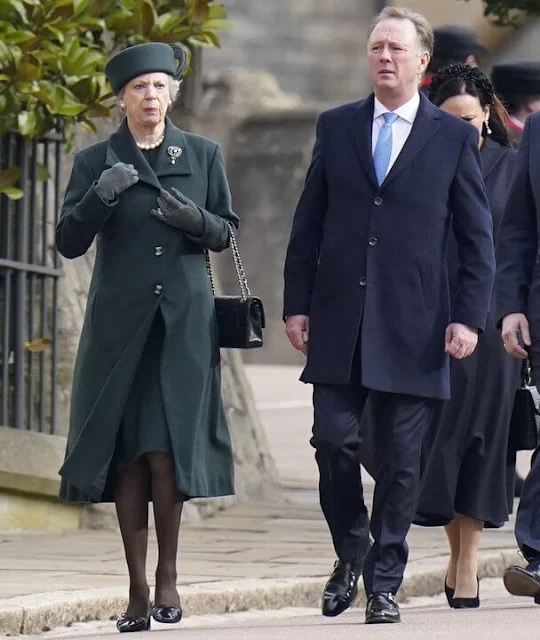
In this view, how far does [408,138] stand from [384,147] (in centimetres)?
9

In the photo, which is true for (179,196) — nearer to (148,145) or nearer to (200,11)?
(148,145)

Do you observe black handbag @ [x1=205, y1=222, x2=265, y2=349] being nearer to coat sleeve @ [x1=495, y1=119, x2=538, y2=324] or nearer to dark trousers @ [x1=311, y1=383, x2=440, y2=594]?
dark trousers @ [x1=311, y1=383, x2=440, y2=594]

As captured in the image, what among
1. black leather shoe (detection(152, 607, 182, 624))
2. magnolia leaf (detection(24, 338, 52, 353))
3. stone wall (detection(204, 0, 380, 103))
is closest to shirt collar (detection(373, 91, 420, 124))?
black leather shoe (detection(152, 607, 182, 624))

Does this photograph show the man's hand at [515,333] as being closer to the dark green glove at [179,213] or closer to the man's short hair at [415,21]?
the man's short hair at [415,21]

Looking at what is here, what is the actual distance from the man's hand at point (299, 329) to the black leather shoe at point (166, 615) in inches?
35.8

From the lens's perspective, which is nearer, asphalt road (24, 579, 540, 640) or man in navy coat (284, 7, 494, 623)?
asphalt road (24, 579, 540, 640)

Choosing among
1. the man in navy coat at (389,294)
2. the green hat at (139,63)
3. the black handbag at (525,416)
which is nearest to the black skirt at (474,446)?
the black handbag at (525,416)

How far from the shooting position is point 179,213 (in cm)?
716

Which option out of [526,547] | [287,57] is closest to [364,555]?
[526,547]

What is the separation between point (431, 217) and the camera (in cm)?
719

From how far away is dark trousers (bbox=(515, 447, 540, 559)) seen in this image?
716cm

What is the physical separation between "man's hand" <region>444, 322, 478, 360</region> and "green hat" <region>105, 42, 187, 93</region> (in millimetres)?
1220

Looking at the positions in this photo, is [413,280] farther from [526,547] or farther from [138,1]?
[138,1]

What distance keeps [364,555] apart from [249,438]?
155 inches
